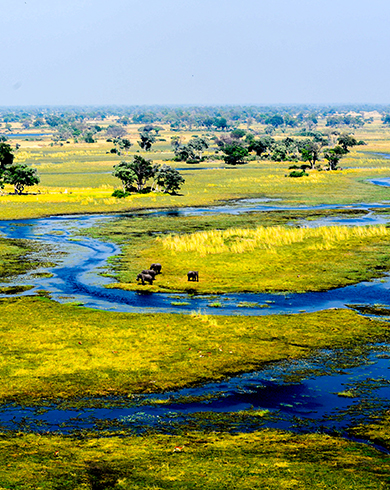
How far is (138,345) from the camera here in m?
35.2

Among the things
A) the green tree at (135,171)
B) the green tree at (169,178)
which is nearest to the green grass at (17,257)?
Result: the green tree at (135,171)

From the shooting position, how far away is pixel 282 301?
45.0m

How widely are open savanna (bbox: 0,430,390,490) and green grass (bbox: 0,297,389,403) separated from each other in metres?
5.64

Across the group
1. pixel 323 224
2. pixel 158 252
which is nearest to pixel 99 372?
pixel 158 252

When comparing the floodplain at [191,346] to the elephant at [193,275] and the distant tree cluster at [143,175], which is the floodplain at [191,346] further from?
the distant tree cluster at [143,175]

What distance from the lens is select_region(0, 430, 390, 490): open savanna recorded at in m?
20.3

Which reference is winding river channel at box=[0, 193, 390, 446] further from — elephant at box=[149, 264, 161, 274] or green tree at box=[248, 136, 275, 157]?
green tree at box=[248, 136, 275, 157]

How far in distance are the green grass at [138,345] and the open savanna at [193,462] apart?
18.5 feet

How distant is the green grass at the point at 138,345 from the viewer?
99.6 ft

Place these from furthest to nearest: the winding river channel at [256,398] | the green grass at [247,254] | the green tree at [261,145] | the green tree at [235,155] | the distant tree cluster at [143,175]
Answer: the green tree at [261,145], the green tree at [235,155], the distant tree cluster at [143,175], the green grass at [247,254], the winding river channel at [256,398]

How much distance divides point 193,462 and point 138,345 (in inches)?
542

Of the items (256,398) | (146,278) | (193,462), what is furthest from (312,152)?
(193,462)

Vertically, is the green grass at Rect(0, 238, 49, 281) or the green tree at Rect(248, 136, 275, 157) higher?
A: the green tree at Rect(248, 136, 275, 157)

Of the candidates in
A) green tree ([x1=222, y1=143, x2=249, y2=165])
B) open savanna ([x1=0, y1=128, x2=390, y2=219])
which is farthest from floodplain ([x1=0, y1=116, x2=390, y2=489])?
green tree ([x1=222, y1=143, x2=249, y2=165])
